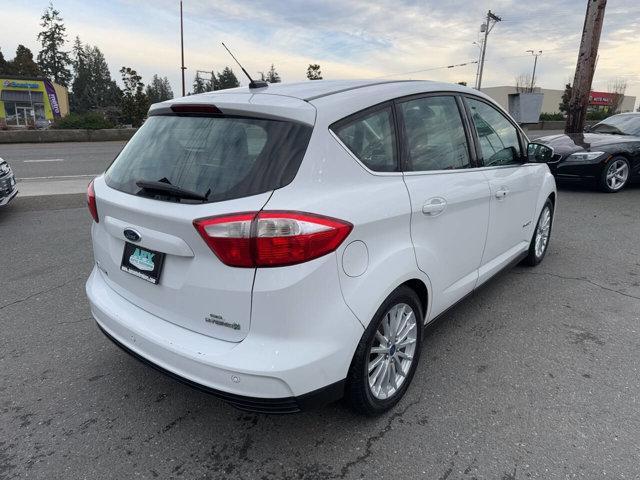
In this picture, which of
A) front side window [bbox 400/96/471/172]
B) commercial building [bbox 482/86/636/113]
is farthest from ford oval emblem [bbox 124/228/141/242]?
commercial building [bbox 482/86/636/113]

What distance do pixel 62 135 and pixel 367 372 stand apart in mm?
24501

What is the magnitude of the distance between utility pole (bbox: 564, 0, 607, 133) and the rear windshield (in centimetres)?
1252

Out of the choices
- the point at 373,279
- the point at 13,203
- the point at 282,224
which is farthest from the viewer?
the point at 13,203

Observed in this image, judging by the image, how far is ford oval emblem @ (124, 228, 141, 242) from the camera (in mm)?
2245

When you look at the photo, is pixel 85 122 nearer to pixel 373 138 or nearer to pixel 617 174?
pixel 617 174

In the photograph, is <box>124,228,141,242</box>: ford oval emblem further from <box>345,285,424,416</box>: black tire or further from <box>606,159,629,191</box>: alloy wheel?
<box>606,159,629,191</box>: alloy wheel

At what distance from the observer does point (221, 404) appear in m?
2.67

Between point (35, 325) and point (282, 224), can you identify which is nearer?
point (282, 224)

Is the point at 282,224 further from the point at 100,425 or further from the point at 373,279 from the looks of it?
the point at 100,425

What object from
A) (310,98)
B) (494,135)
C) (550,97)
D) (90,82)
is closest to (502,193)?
(494,135)

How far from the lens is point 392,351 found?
2.51 m

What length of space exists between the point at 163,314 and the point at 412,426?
1.40m

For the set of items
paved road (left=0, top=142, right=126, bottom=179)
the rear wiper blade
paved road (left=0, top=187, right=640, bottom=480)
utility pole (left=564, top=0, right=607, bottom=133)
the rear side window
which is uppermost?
utility pole (left=564, top=0, right=607, bottom=133)

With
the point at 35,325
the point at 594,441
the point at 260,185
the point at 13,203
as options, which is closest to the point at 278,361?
the point at 260,185
